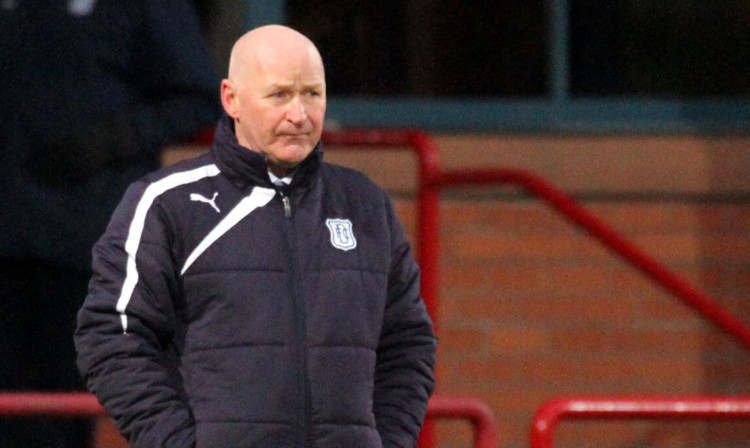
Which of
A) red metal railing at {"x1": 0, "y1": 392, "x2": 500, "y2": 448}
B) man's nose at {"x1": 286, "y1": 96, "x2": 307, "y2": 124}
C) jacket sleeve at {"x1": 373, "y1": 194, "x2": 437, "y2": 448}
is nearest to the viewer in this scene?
man's nose at {"x1": 286, "y1": 96, "x2": 307, "y2": 124}

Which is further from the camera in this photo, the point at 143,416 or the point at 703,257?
the point at 703,257

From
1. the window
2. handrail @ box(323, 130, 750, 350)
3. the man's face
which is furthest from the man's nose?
the window

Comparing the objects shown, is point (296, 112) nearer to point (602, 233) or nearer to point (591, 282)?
point (602, 233)

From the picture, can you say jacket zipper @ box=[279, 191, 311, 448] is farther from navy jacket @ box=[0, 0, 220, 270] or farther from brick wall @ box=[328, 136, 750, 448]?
brick wall @ box=[328, 136, 750, 448]

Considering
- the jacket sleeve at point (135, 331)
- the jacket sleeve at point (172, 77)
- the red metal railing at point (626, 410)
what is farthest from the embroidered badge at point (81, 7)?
the red metal railing at point (626, 410)

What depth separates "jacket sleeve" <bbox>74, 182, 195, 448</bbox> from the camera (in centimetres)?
260

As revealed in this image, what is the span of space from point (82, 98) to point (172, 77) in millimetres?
213

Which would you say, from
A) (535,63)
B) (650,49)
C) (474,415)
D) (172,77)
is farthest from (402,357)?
(650,49)

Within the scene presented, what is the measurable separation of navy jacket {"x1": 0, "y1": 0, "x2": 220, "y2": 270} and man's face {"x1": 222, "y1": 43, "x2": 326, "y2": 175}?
3.28 feet

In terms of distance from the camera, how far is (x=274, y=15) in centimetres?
545

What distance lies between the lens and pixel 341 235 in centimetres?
276

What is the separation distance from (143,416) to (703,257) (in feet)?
10.9

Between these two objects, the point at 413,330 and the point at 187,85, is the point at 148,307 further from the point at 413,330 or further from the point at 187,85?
the point at 187,85

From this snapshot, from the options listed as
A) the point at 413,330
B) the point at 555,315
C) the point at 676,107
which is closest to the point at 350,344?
the point at 413,330
